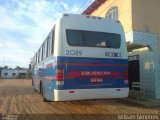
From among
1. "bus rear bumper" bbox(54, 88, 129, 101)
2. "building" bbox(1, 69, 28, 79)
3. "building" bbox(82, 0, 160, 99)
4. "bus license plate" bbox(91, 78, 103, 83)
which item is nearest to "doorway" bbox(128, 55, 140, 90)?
"building" bbox(82, 0, 160, 99)

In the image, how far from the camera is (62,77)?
9273mm

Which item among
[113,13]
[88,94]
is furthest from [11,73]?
[88,94]

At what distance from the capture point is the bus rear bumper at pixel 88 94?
921 cm

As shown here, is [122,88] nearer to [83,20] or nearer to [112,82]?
[112,82]

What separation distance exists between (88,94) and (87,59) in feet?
4.47

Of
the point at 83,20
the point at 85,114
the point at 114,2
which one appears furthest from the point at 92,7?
the point at 85,114

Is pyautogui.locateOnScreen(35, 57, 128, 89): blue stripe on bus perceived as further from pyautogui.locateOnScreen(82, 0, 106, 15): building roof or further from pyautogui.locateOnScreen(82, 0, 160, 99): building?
pyautogui.locateOnScreen(82, 0, 106, 15): building roof

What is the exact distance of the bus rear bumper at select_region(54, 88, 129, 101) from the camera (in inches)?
363

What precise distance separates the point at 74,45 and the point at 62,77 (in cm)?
133

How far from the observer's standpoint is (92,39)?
9938 millimetres

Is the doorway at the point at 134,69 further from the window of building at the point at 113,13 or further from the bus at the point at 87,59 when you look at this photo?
the bus at the point at 87,59

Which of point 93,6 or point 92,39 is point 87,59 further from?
Result: point 93,6

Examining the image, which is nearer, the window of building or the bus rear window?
the bus rear window

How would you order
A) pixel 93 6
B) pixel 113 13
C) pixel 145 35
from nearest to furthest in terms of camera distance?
pixel 145 35 → pixel 113 13 → pixel 93 6
